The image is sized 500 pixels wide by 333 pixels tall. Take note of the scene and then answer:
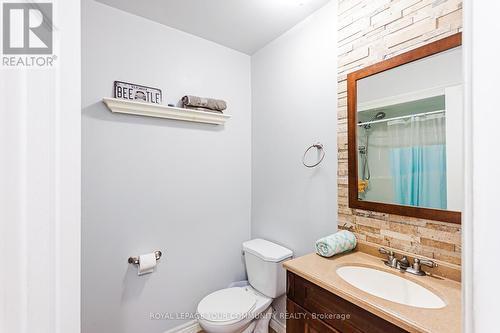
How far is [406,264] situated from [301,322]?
637 millimetres

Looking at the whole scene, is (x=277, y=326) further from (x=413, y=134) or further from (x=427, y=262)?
(x=413, y=134)

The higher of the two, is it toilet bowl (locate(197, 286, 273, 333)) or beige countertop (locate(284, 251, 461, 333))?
beige countertop (locate(284, 251, 461, 333))

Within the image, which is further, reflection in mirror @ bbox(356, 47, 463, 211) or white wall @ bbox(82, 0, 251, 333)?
white wall @ bbox(82, 0, 251, 333)

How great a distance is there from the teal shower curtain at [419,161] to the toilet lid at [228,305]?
4.11 feet

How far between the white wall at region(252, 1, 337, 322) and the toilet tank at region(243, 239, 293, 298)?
0.39ft

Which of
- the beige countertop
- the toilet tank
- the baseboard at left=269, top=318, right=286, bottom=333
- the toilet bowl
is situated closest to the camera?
the beige countertop

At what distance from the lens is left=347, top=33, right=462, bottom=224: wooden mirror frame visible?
105 cm

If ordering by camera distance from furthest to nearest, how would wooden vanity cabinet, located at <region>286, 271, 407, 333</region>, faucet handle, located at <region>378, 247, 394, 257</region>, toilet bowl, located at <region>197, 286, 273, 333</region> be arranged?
1. toilet bowl, located at <region>197, 286, 273, 333</region>
2. faucet handle, located at <region>378, 247, 394, 257</region>
3. wooden vanity cabinet, located at <region>286, 271, 407, 333</region>

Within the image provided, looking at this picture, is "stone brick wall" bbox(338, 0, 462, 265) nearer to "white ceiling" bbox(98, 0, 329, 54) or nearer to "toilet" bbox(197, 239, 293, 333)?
"white ceiling" bbox(98, 0, 329, 54)

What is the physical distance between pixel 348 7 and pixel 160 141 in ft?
5.35
